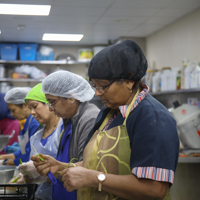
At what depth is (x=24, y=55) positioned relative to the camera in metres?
6.72

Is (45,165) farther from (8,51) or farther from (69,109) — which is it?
(8,51)

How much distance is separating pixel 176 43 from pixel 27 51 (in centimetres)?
339

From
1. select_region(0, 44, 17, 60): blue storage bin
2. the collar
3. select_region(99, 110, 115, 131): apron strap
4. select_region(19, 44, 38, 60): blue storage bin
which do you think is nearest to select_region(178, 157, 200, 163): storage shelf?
select_region(99, 110, 115, 131): apron strap

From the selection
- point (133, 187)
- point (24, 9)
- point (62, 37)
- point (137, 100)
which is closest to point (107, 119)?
point (137, 100)

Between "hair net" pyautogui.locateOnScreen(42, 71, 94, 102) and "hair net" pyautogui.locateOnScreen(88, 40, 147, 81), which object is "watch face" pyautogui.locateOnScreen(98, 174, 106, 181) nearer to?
"hair net" pyautogui.locateOnScreen(88, 40, 147, 81)

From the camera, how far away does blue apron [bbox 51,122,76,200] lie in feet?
5.90

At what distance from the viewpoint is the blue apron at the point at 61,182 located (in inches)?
70.9

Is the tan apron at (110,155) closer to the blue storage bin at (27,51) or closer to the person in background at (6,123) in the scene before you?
the person in background at (6,123)

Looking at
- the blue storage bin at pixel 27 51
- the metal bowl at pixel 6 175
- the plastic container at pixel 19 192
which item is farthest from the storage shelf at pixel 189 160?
the blue storage bin at pixel 27 51

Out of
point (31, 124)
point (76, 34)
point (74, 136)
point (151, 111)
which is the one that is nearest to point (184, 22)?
point (76, 34)

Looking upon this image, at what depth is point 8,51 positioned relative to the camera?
21.7 feet

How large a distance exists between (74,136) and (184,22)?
3.51 meters

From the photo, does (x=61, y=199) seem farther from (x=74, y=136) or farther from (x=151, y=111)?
(x=151, y=111)

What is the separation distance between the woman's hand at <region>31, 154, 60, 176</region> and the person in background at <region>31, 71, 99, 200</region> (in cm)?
18
